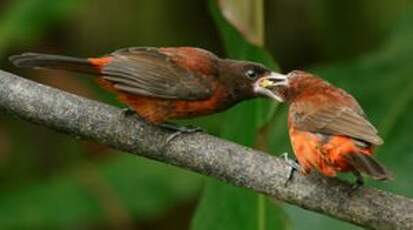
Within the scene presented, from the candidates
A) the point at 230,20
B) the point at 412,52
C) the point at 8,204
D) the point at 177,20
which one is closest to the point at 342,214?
the point at 230,20

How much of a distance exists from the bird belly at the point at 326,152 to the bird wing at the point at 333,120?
2 cm

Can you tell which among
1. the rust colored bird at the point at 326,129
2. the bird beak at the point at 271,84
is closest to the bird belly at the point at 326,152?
the rust colored bird at the point at 326,129

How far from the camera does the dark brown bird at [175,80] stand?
10.8ft

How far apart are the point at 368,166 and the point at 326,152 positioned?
0.26 metres

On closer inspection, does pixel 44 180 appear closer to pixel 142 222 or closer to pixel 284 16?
pixel 142 222

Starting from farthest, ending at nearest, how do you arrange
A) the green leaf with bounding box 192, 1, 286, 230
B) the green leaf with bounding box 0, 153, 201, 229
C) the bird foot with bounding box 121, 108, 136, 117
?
the green leaf with bounding box 0, 153, 201, 229
the green leaf with bounding box 192, 1, 286, 230
the bird foot with bounding box 121, 108, 136, 117

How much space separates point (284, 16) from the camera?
20.6 feet

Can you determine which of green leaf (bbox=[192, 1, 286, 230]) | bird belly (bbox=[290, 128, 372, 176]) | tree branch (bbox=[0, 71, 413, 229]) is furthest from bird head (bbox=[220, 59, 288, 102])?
tree branch (bbox=[0, 71, 413, 229])

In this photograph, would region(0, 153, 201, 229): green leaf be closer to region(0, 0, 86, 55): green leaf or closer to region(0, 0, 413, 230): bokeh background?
region(0, 0, 413, 230): bokeh background

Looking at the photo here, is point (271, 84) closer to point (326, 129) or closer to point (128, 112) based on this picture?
point (326, 129)

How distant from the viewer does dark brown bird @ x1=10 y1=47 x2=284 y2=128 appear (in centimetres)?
331

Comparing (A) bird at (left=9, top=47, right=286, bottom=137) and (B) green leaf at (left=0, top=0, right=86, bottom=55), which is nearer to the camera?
(A) bird at (left=9, top=47, right=286, bottom=137)

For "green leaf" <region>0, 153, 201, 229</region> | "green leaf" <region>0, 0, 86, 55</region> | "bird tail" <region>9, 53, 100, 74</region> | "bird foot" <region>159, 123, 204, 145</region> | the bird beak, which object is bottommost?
"green leaf" <region>0, 153, 201, 229</region>

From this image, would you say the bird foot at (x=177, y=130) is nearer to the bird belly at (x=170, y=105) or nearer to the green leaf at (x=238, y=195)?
the bird belly at (x=170, y=105)
